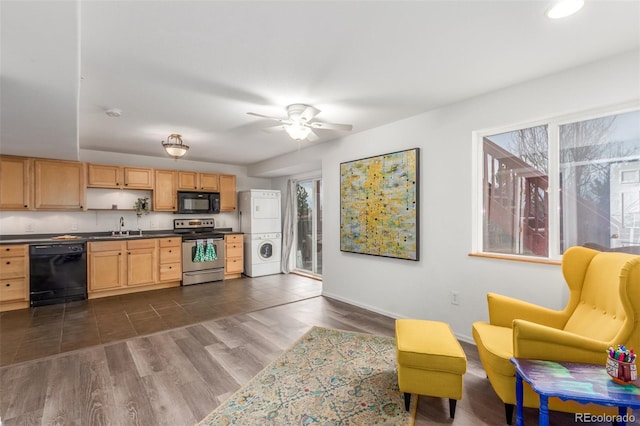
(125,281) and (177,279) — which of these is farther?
(177,279)

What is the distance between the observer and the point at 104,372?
8.20ft

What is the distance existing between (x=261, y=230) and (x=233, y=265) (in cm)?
94

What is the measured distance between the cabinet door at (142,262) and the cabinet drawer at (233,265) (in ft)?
4.31

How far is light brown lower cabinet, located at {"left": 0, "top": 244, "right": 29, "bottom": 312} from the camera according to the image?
4.09 m

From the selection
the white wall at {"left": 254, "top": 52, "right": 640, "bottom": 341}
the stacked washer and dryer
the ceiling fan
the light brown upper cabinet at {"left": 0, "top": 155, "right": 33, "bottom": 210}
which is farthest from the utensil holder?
the light brown upper cabinet at {"left": 0, "top": 155, "right": 33, "bottom": 210}

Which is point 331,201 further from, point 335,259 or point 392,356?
point 392,356

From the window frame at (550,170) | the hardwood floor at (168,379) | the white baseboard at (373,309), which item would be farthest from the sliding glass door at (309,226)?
the window frame at (550,170)

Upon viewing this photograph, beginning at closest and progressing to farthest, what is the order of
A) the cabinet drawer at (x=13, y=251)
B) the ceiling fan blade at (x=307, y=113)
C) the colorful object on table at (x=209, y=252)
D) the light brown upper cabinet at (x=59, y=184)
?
1. the ceiling fan blade at (x=307, y=113)
2. the cabinet drawer at (x=13, y=251)
3. the light brown upper cabinet at (x=59, y=184)
4. the colorful object on table at (x=209, y=252)

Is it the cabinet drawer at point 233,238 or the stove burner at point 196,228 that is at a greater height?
the stove burner at point 196,228

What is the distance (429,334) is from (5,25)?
306 cm

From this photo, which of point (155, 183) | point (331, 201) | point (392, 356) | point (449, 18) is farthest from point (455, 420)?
point (155, 183)

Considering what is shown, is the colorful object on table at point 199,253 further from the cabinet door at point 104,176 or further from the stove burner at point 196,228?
the cabinet door at point 104,176

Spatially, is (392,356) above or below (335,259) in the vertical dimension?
below

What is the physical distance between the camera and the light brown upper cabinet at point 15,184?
4.37 metres
